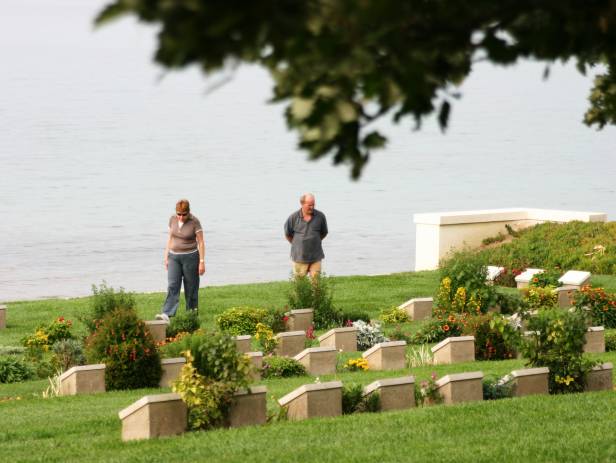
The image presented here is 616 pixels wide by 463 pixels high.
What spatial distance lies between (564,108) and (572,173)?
3625 inches

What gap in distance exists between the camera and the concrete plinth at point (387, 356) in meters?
14.4

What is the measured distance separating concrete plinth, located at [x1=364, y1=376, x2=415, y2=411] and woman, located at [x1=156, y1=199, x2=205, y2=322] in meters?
7.83

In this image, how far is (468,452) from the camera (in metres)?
9.21

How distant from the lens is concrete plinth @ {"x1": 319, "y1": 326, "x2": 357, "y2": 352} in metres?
16.2

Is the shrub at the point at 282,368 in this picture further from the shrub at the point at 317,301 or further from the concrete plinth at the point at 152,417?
the shrub at the point at 317,301

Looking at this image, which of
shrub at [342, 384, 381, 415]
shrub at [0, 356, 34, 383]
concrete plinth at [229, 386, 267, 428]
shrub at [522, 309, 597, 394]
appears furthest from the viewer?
shrub at [0, 356, 34, 383]

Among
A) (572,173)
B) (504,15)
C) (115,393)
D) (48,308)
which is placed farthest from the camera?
(572,173)

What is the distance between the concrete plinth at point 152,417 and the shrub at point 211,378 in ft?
0.40

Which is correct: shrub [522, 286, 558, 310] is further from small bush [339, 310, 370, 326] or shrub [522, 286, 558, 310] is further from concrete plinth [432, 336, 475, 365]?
concrete plinth [432, 336, 475, 365]

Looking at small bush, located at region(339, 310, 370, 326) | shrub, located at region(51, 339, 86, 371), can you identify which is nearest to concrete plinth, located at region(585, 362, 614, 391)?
shrub, located at region(51, 339, 86, 371)

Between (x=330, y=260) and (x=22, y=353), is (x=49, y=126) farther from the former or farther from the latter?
(x=22, y=353)

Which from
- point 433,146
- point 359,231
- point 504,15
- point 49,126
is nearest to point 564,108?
point 433,146

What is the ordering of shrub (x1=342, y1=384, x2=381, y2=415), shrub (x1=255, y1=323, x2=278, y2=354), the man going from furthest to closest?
the man
shrub (x1=255, y1=323, x2=278, y2=354)
shrub (x1=342, y1=384, x2=381, y2=415)

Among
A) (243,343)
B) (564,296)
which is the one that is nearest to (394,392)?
(243,343)
